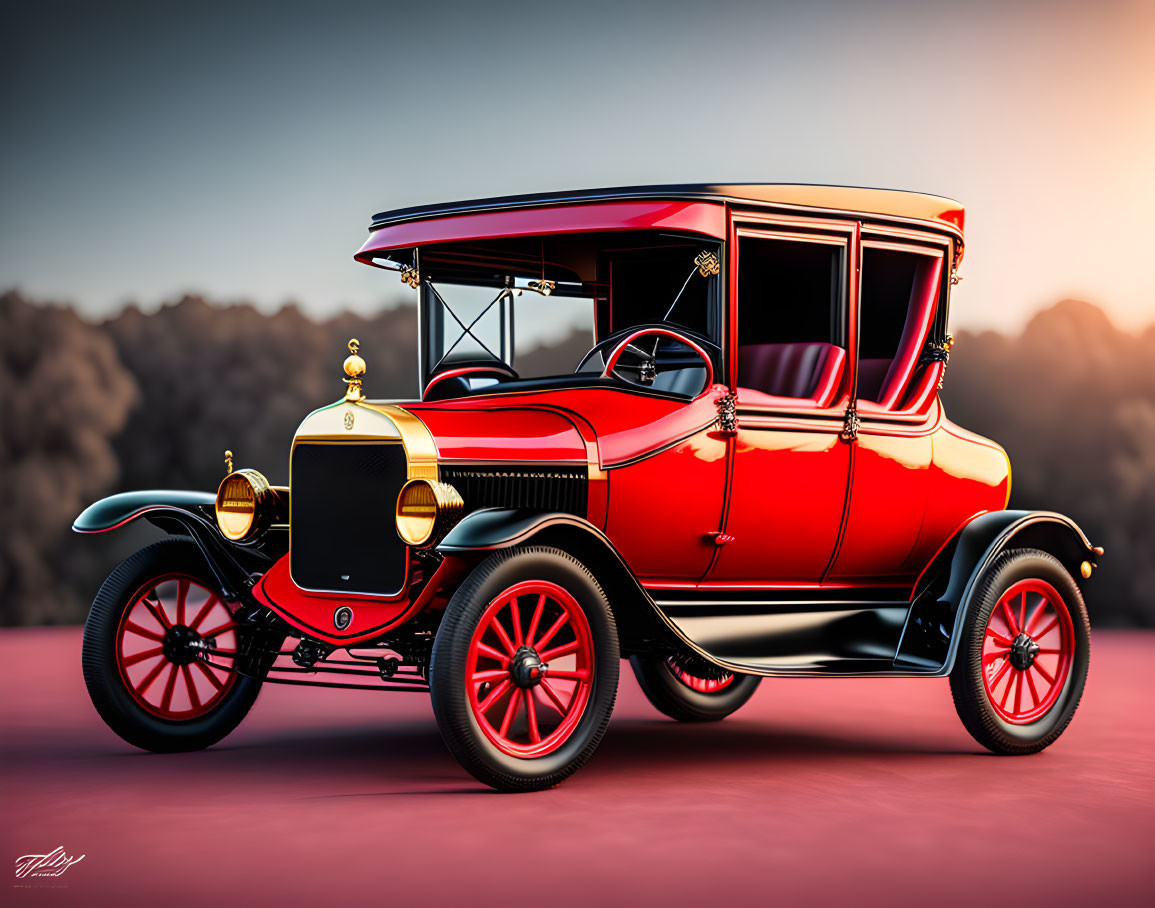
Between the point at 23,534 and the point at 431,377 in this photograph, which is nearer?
the point at 431,377

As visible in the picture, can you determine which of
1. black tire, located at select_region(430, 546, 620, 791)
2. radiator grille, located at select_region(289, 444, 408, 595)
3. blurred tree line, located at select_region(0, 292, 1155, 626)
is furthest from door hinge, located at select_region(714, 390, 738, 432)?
blurred tree line, located at select_region(0, 292, 1155, 626)

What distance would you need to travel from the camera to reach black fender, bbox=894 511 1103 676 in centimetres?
670

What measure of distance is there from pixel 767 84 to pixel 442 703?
35.0 feet

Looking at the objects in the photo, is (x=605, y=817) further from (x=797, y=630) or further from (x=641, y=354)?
(x=641, y=354)

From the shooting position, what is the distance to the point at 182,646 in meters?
6.43

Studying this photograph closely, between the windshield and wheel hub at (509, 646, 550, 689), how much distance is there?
→ 72.2 inches

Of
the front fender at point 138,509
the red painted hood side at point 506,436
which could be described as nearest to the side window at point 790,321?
the red painted hood side at point 506,436

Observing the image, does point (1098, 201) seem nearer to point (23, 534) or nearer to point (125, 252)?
point (125, 252)

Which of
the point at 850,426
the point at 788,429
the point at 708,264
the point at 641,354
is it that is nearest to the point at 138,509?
the point at 641,354

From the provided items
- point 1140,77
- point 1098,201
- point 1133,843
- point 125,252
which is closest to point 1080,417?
point 1098,201

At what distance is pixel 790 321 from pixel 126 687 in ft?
11.8

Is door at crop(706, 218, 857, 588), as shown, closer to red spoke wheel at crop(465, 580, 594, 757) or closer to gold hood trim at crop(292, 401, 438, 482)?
red spoke wheel at crop(465, 580, 594, 757)

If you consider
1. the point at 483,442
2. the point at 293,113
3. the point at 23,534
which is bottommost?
the point at 23,534

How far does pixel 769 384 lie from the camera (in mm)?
7055
